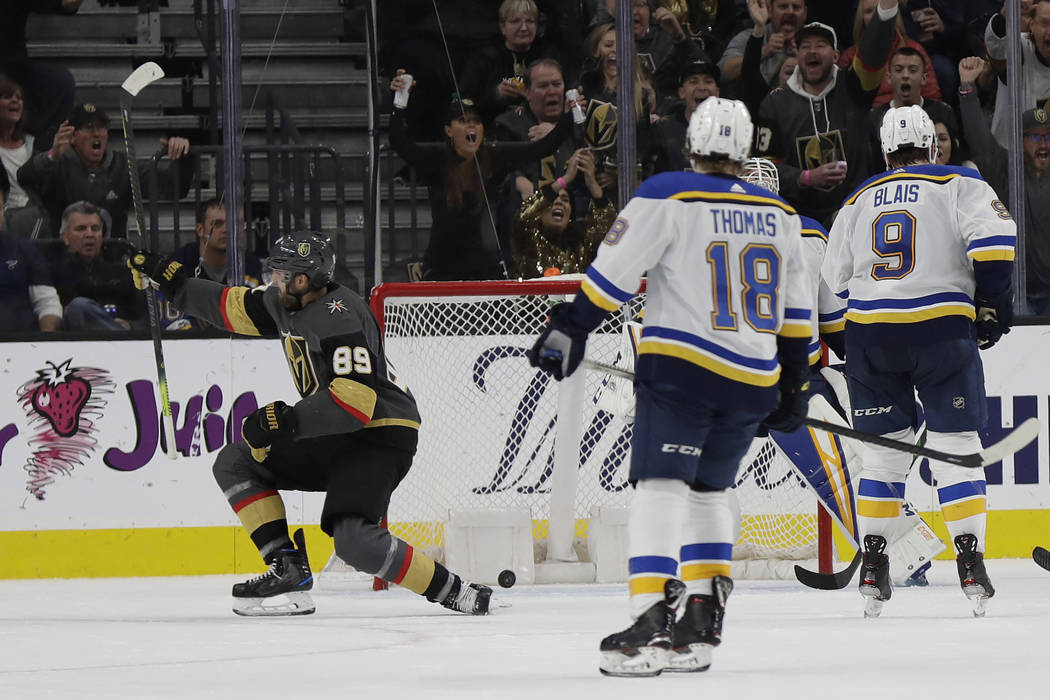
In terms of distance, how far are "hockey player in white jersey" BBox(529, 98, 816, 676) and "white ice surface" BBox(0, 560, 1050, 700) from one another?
0.48 ft

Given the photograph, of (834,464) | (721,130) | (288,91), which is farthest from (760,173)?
(288,91)

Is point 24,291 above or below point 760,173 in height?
below

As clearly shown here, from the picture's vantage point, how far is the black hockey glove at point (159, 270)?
4.17 meters

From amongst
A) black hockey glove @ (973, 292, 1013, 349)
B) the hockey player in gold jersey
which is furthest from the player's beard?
black hockey glove @ (973, 292, 1013, 349)

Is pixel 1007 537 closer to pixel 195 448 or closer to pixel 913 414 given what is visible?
pixel 913 414

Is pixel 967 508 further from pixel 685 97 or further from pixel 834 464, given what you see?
pixel 685 97

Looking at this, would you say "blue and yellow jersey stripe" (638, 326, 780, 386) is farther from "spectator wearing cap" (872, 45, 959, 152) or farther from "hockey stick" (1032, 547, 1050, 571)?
"spectator wearing cap" (872, 45, 959, 152)

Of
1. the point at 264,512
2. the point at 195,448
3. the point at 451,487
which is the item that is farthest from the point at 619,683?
the point at 195,448

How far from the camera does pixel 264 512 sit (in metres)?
4.20

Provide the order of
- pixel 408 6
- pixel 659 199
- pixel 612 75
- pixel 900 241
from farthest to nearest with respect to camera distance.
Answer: pixel 408 6 → pixel 612 75 → pixel 900 241 → pixel 659 199

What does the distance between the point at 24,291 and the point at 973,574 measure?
3317mm

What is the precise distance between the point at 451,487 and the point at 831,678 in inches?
94.4

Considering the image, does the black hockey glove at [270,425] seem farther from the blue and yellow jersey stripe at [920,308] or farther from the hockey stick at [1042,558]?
the hockey stick at [1042,558]

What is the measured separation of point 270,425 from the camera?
3955 millimetres
